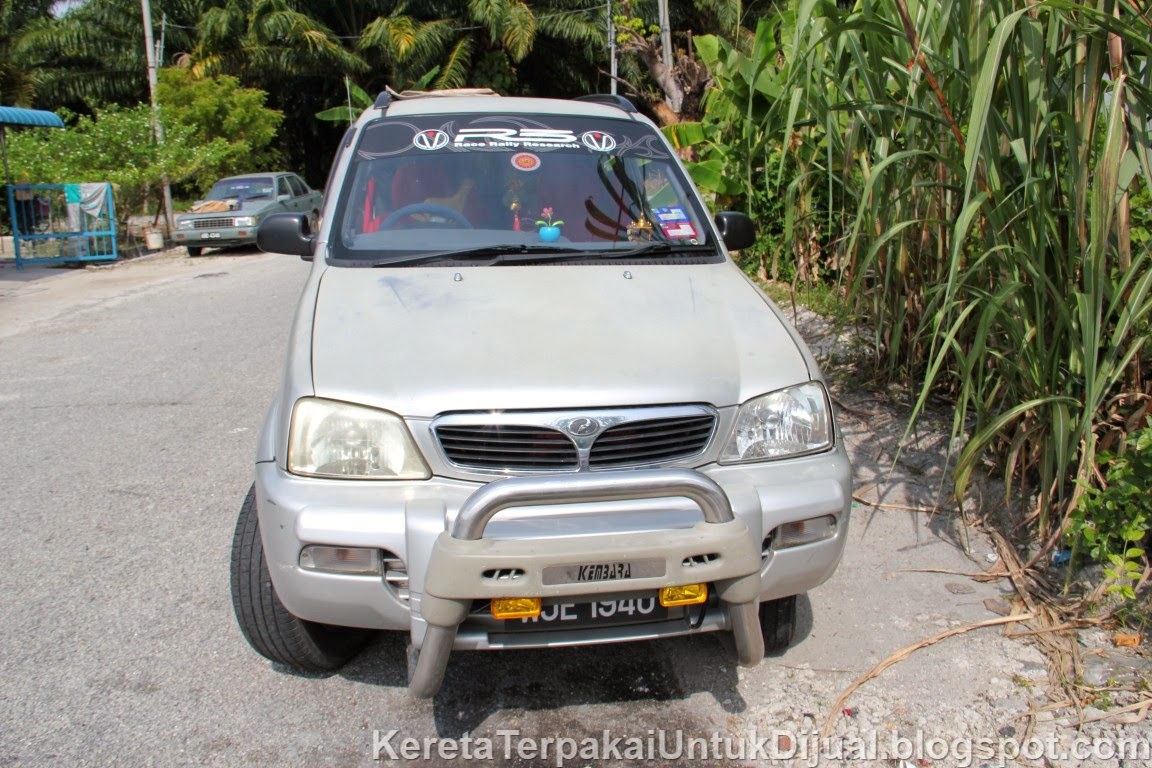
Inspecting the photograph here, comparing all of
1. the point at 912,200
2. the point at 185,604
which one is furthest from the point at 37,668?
the point at 912,200

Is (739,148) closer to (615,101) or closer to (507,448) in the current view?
(615,101)

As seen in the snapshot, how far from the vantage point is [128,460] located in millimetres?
5121

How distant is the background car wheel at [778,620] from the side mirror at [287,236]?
2318mm

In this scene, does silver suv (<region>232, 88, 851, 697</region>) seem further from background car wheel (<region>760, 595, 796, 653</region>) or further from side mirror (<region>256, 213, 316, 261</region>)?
side mirror (<region>256, 213, 316, 261</region>)

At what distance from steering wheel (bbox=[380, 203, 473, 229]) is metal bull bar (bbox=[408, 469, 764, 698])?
1.76 metres

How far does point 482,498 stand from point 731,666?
1321 mm

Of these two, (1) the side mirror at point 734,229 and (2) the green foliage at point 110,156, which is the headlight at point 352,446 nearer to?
(1) the side mirror at point 734,229

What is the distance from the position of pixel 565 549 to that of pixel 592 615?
1.21ft

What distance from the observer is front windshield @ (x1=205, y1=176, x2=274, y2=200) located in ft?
60.8

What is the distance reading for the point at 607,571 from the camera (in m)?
2.36

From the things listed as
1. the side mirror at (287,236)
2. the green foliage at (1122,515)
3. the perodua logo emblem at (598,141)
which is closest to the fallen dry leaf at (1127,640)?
the green foliage at (1122,515)

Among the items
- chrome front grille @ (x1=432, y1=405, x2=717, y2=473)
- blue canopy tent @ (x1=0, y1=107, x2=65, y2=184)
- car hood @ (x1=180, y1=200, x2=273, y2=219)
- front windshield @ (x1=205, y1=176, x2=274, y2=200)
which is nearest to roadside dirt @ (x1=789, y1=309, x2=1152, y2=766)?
chrome front grille @ (x1=432, y1=405, x2=717, y2=473)

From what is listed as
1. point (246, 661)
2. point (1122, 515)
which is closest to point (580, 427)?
point (246, 661)

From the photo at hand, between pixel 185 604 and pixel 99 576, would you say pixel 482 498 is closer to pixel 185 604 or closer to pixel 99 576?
pixel 185 604
